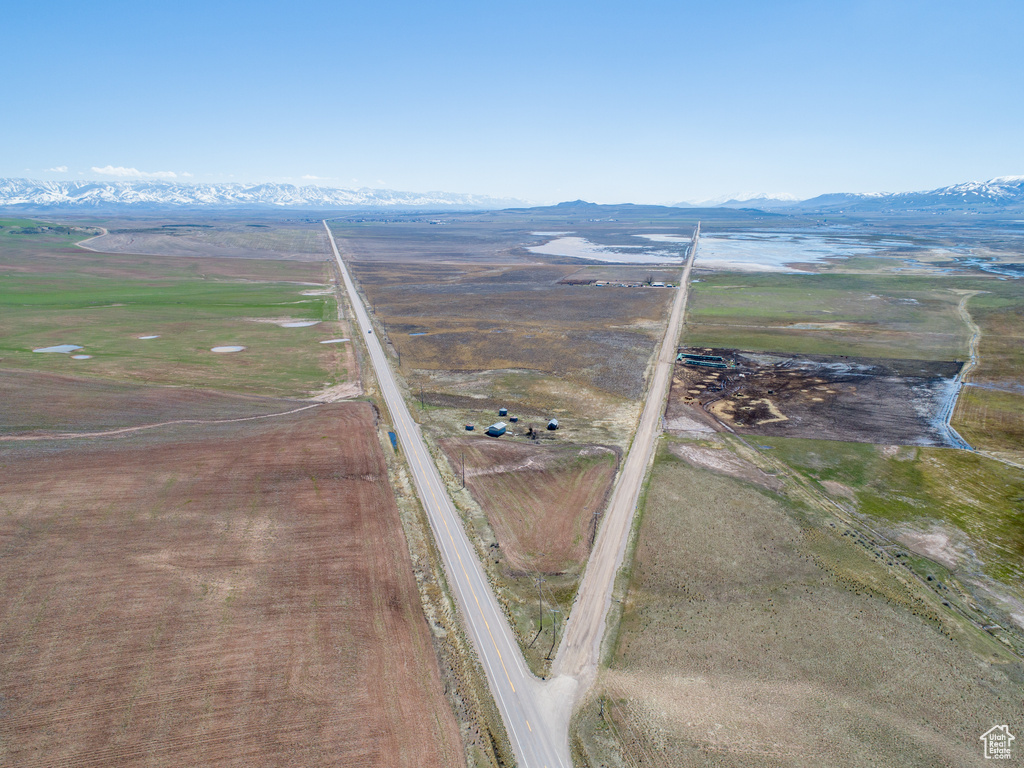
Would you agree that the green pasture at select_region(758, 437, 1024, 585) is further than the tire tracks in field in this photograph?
No

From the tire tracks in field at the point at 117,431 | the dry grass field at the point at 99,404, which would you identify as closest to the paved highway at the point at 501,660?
the tire tracks in field at the point at 117,431

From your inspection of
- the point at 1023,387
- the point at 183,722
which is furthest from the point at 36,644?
the point at 1023,387

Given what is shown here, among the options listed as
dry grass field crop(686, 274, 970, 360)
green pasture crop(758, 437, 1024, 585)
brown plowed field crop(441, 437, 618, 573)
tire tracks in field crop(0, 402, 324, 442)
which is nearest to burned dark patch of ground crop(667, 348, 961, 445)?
green pasture crop(758, 437, 1024, 585)

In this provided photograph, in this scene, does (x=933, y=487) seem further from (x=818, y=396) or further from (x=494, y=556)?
(x=494, y=556)

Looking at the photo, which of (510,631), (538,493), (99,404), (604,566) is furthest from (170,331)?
(604,566)

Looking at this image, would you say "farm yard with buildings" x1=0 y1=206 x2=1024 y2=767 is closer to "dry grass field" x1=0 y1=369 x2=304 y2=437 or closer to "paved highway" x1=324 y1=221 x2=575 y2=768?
"dry grass field" x1=0 y1=369 x2=304 y2=437
